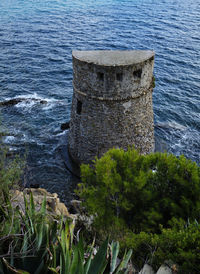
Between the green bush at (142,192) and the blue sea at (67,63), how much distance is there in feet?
18.4

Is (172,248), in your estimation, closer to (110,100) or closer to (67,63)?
(110,100)

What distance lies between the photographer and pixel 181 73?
30500 millimetres

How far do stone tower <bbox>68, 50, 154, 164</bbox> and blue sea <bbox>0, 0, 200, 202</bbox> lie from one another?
3.69 metres

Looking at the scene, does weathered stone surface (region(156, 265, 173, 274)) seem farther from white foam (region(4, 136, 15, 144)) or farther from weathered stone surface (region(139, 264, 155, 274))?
white foam (region(4, 136, 15, 144))

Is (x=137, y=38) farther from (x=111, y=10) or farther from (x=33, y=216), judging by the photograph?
(x=33, y=216)

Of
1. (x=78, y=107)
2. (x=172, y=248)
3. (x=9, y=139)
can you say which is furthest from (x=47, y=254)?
(x=9, y=139)

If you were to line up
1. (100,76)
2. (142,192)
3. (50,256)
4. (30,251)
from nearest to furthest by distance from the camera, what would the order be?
(50,256)
(30,251)
(142,192)
(100,76)

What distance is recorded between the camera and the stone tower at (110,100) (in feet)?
47.8

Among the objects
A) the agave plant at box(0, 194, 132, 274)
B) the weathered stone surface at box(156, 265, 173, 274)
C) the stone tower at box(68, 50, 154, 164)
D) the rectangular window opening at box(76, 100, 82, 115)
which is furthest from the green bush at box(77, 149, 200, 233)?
the rectangular window opening at box(76, 100, 82, 115)

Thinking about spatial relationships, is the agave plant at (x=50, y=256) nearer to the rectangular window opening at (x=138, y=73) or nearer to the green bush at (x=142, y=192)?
the green bush at (x=142, y=192)

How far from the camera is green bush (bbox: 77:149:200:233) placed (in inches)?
414

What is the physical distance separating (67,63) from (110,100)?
18927 millimetres

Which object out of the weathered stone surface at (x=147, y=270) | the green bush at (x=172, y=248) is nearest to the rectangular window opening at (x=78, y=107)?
the green bush at (x=172, y=248)

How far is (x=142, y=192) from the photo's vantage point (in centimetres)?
1124
